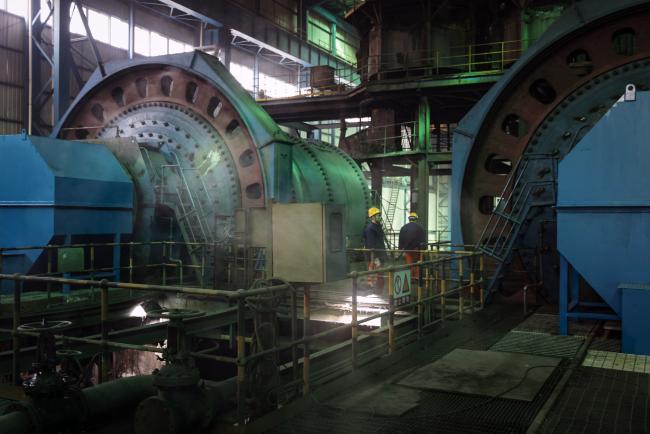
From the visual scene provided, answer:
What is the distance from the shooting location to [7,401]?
5.48 meters

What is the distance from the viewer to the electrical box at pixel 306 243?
16.4 feet

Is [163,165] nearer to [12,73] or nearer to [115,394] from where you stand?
[115,394]

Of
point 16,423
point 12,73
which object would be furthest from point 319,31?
point 16,423

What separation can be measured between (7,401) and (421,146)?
18506mm

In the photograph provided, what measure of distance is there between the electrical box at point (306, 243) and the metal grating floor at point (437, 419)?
1.13 m

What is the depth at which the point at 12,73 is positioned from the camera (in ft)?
74.3

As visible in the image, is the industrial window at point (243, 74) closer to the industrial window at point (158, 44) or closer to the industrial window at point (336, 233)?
the industrial window at point (158, 44)

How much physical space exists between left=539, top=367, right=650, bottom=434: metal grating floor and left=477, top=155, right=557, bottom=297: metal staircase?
13.6 feet

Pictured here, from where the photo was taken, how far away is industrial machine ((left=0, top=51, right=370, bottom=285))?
9.53 m

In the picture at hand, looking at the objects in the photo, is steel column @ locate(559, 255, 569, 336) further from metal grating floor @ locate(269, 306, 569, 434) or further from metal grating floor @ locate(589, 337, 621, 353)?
metal grating floor @ locate(269, 306, 569, 434)

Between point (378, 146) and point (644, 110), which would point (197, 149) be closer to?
point (644, 110)

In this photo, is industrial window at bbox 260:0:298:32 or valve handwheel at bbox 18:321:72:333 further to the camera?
industrial window at bbox 260:0:298:32

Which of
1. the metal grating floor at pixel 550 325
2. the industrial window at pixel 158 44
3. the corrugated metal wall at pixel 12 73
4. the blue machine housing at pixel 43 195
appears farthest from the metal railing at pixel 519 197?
the industrial window at pixel 158 44

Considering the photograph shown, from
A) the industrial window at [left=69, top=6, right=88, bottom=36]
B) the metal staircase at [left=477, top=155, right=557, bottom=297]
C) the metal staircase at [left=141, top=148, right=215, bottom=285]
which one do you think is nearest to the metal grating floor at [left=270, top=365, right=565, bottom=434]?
the metal staircase at [left=477, top=155, right=557, bottom=297]
